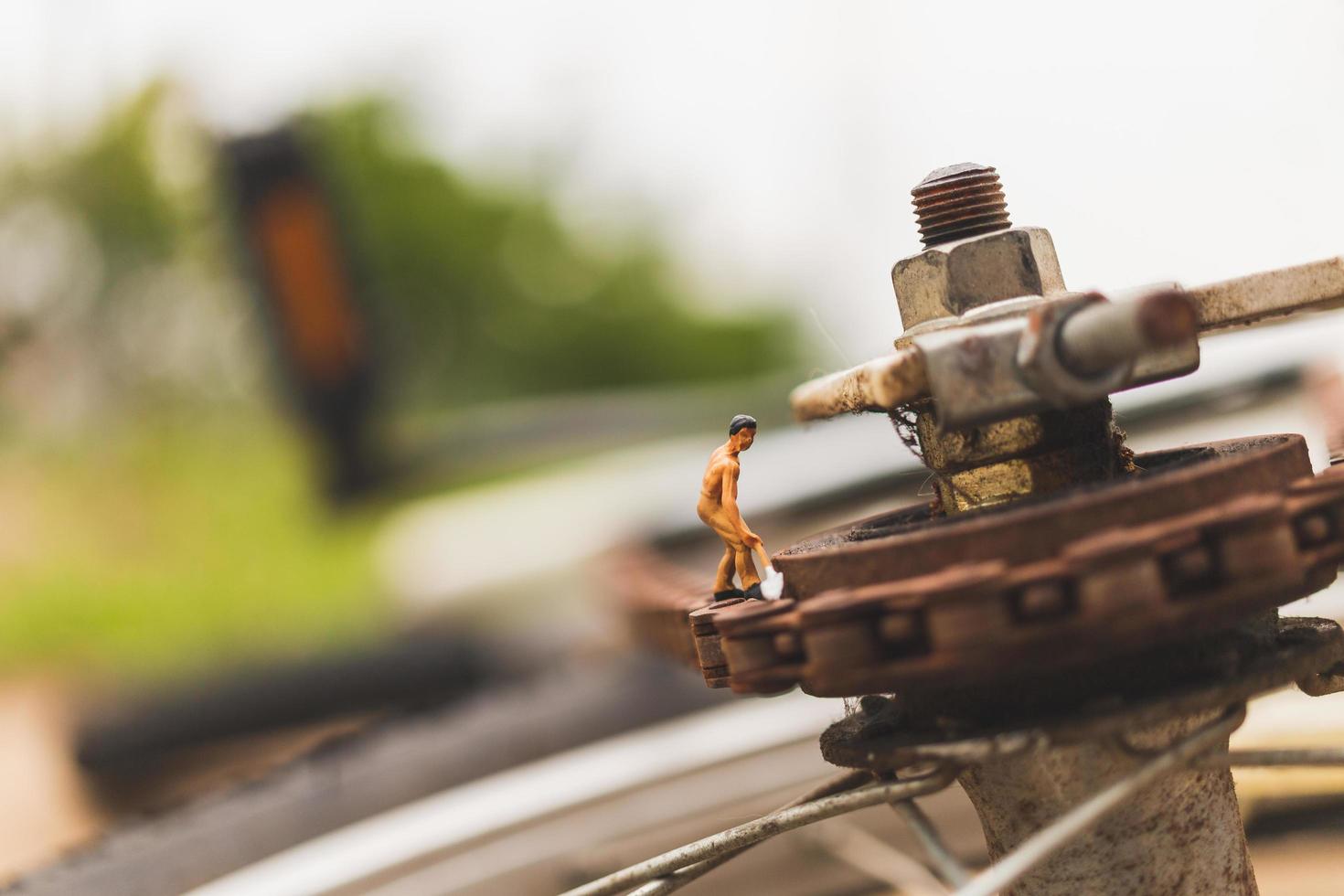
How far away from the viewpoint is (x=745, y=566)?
65cm

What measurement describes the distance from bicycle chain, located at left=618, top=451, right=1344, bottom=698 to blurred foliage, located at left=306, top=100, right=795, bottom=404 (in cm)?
992

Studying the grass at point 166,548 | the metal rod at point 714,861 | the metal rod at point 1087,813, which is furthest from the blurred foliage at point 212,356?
the metal rod at point 1087,813

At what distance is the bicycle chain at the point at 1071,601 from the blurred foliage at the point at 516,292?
32.6ft

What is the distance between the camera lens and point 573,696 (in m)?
1.60

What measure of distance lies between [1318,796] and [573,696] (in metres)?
0.88

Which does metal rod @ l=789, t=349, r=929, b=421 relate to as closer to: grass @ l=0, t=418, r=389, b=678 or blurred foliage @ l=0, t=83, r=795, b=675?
blurred foliage @ l=0, t=83, r=795, b=675

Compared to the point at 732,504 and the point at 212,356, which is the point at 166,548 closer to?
the point at 212,356

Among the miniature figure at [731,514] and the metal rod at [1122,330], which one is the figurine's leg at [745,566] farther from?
the metal rod at [1122,330]

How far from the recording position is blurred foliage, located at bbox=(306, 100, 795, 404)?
10.5 meters

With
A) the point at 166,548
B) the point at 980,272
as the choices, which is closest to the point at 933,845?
the point at 980,272

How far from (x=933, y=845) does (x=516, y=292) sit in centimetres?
1040

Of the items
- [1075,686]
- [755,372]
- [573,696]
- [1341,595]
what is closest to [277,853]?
[573,696]

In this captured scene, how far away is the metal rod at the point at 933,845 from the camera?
0.56m

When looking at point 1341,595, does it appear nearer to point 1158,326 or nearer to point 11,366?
point 1158,326
